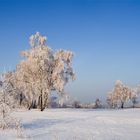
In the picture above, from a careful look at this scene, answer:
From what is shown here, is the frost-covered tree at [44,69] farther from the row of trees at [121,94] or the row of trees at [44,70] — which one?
the row of trees at [121,94]

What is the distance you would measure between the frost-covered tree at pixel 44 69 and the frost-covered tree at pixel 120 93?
42782mm

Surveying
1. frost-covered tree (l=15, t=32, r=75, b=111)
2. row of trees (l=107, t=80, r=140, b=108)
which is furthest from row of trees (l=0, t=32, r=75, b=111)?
row of trees (l=107, t=80, r=140, b=108)

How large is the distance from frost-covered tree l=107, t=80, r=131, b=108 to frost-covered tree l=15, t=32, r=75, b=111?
4278 centimetres

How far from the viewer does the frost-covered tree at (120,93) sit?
8662cm

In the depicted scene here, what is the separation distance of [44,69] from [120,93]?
45.7 m

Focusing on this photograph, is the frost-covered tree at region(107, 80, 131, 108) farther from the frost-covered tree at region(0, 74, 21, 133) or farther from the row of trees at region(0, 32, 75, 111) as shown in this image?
the frost-covered tree at region(0, 74, 21, 133)

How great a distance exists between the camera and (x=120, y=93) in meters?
86.8

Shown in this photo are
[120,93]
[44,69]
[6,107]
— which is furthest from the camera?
[120,93]

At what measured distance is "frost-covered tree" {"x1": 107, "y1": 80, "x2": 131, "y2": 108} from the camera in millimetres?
86625

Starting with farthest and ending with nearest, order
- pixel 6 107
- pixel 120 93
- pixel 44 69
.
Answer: pixel 120 93 < pixel 44 69 < pixel 6 107

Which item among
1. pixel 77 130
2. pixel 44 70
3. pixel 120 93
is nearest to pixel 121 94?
pixel 120 93

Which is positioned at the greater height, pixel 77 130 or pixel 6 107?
pixel 6 107

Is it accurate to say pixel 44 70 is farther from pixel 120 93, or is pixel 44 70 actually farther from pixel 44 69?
pixel 120 93

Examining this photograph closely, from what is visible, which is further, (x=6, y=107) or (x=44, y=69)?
(x=44, y=69)
